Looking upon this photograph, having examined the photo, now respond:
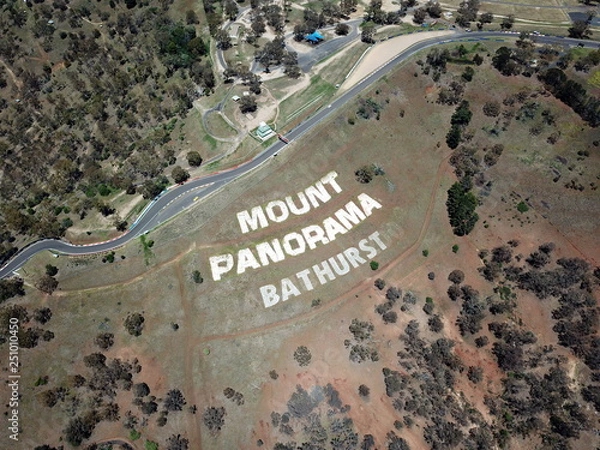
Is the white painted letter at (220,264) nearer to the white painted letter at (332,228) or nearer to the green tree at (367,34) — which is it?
the white painted letter at (332,228)

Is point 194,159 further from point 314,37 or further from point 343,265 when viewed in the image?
point 314,37

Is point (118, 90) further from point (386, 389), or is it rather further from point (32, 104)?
point (386, 389)

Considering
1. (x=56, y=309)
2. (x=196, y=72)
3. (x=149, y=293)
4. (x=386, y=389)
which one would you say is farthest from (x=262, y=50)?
(x=386, y=389)

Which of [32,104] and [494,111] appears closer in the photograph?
[494,111]

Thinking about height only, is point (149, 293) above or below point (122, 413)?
above

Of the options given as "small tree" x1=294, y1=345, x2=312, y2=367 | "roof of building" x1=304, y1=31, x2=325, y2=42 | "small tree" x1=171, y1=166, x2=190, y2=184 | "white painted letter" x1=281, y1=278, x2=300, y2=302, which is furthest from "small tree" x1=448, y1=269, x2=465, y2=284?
"roof of building" x1=304, y1=31, x2=325, y2=42
